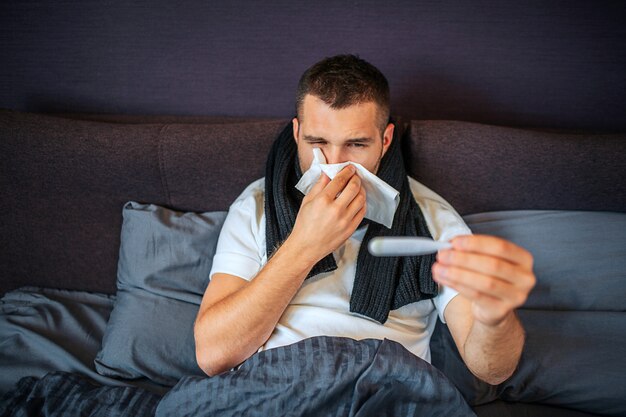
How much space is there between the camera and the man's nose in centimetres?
122

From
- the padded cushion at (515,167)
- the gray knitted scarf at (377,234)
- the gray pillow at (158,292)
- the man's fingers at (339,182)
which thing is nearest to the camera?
the man's fingers at (339,182)

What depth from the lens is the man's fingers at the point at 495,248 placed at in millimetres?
785

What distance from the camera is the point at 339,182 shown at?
1.16m

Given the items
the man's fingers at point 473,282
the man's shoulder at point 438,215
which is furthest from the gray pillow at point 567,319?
the man's fingers at point 473,282

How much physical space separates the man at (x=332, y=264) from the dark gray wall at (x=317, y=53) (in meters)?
0.47

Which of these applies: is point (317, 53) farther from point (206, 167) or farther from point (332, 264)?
point (332, 264)

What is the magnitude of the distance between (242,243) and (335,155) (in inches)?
15.8

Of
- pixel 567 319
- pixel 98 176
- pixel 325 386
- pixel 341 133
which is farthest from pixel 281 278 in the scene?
pixel 567 319

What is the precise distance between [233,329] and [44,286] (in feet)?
3.36

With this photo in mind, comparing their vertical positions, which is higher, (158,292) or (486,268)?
(486,268)

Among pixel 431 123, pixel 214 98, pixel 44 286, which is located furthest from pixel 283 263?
pixel 44 286

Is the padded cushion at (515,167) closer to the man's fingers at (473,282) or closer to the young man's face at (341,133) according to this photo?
the young man's face at (341,133)

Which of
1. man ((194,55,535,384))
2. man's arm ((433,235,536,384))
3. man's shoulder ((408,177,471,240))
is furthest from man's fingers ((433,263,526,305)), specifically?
man's shoulder ((408,177,471,240))

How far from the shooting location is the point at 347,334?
123cm
